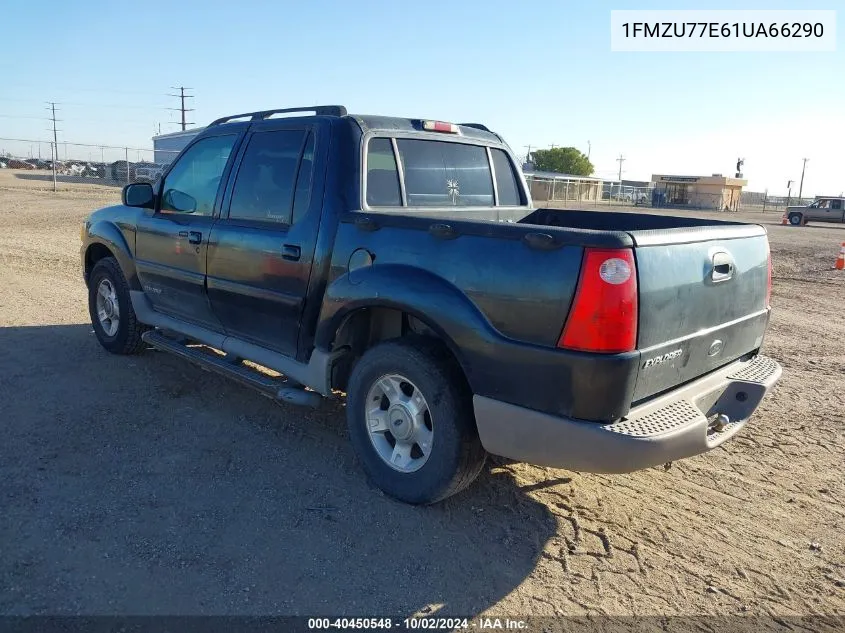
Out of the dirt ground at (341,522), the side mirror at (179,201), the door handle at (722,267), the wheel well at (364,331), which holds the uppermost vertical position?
the side mirror at (179,201)

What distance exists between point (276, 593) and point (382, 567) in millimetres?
485

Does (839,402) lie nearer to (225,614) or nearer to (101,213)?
(225,614)

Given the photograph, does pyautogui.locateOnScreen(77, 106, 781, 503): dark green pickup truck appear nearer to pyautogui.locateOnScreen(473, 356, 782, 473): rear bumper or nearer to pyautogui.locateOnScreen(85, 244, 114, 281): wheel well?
pyautogui.locateOnScreen(473, 356, 782, 473): rear bumper

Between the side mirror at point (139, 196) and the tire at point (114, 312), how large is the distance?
79 centimetres

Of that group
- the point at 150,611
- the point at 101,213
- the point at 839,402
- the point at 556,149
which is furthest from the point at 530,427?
the point at 556,149

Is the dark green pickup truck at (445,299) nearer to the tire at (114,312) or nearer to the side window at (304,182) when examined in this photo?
the side window at (304,182)

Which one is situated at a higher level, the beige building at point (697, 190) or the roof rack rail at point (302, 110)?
the beige building at point (697, 190)

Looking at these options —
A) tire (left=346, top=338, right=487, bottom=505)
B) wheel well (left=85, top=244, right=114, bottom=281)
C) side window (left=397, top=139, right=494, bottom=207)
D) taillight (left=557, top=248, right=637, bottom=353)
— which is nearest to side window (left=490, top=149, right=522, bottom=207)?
side window (left=397, top=139, right=494, bottom=207)

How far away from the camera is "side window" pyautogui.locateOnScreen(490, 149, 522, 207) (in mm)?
5043

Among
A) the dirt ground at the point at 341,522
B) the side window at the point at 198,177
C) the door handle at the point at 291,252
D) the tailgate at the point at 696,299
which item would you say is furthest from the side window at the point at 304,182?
the tailgate at the point at 696,299

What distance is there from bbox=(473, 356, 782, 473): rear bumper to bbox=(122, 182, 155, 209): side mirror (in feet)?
11.4

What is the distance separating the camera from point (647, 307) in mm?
2869

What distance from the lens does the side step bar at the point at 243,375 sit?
4.00 metres

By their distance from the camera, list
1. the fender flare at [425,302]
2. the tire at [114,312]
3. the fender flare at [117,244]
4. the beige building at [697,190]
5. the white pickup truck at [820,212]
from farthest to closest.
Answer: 1. the beige building at [697,190]
2. the white pickup truck at [820,212]
3. the tire at [114,312]
4. the fender flare at [117,244]
5. the fender flare at [425,302]
